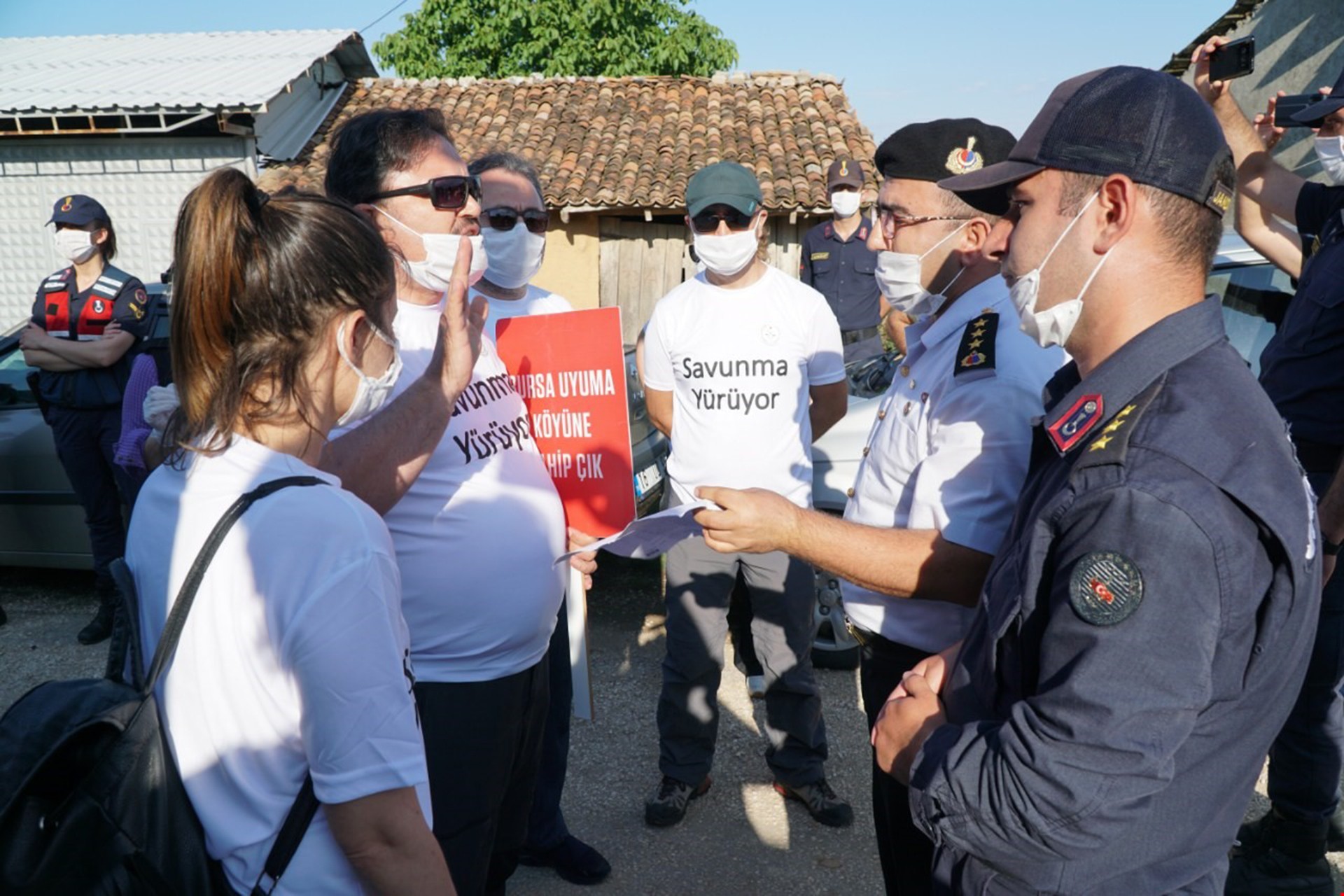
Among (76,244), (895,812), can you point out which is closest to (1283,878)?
(895,812)

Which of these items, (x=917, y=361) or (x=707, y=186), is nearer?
(x=917, y=361)

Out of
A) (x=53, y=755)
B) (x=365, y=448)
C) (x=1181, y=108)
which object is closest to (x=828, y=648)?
(x=365, y=448)

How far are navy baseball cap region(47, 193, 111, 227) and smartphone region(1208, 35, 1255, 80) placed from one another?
556 cm

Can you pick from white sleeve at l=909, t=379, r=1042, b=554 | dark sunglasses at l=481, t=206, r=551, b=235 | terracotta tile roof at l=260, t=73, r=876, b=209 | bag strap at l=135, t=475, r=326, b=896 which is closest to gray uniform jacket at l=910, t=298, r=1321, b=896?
white sleeve at l=909, t=379, r=1042, b=554

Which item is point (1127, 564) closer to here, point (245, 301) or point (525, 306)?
point (245, 301)

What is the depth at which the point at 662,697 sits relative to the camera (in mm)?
3703

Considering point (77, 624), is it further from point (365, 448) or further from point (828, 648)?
point (365, 448)

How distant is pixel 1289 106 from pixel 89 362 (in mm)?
5721

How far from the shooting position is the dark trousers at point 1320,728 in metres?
2.92

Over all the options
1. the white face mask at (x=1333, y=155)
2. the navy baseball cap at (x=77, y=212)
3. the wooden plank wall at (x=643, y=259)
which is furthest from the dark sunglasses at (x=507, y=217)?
the wooden plank wall at (x=643, y=259)

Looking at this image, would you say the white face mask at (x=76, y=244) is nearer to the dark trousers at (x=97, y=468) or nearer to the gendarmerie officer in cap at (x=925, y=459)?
the dark trousers at (x=97, y=468)

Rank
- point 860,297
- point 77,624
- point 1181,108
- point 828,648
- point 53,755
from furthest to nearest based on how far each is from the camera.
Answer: point 860,297
point 77,624
point 828,648
point 1181,108
point 53,755

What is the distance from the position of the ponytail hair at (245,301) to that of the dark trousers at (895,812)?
147cm

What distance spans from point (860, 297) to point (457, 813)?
6319 mm
